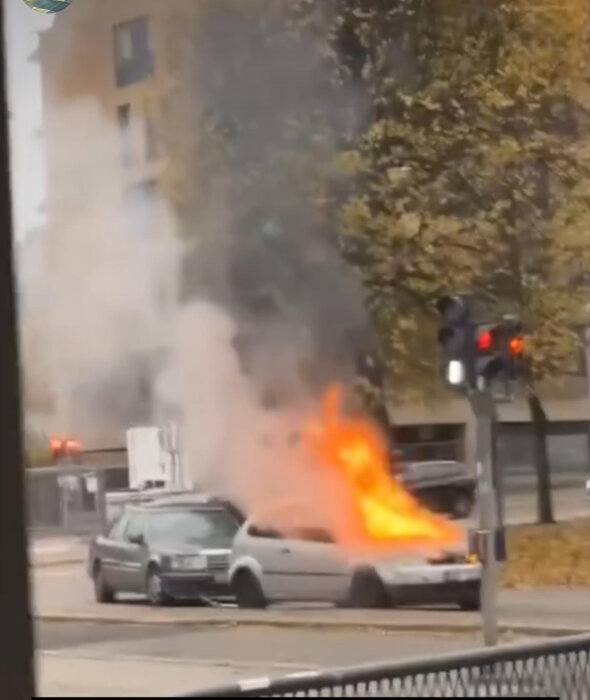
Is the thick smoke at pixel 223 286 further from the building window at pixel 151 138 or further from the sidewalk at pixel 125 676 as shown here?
the sidewalk at pixel 125 676

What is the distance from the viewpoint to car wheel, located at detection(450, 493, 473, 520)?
1884 mm

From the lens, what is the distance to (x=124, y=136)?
172 cm

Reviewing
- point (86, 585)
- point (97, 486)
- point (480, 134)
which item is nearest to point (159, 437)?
point (97, 486)

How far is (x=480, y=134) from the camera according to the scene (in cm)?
197

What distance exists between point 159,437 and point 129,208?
1.04 ft

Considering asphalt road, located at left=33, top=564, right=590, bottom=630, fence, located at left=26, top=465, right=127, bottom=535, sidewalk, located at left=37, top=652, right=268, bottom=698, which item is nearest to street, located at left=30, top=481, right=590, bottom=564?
asphalt road, located at left=33, top=564, right=590, bottom=630

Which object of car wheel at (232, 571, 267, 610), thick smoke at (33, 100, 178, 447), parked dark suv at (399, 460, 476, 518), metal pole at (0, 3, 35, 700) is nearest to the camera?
metal pole at (0, 3, 35, 700)

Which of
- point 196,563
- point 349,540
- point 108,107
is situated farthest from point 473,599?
point 108,107

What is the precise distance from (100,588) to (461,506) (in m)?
0.56

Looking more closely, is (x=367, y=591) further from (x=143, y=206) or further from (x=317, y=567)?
(x=143, y=206)

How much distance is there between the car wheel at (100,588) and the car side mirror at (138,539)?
0.20 feet

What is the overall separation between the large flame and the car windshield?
0.17 meters

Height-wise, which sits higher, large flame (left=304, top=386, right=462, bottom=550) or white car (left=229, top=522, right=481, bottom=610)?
large flame (left=304, top=386, right=462, bottom=550)

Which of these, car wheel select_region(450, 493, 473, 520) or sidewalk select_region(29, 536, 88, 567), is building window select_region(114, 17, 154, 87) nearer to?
sidewalk select_region(29, 536, 88, 567)
